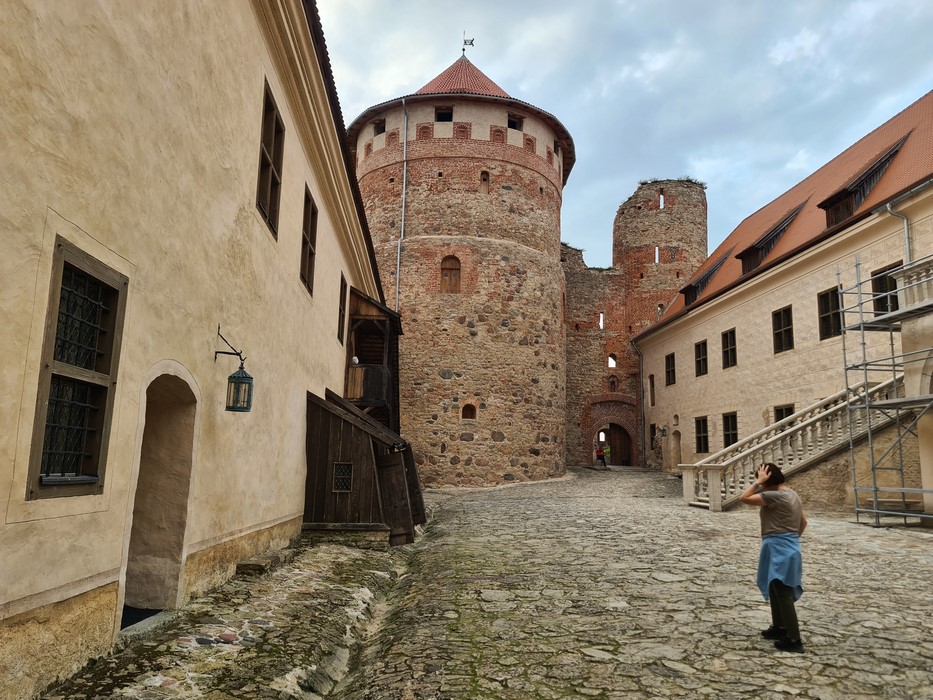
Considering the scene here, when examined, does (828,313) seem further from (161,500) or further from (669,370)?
(161,500)

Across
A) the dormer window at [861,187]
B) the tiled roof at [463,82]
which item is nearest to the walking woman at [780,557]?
the dormer window at [861,187]

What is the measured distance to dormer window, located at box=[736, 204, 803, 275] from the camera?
20.9m

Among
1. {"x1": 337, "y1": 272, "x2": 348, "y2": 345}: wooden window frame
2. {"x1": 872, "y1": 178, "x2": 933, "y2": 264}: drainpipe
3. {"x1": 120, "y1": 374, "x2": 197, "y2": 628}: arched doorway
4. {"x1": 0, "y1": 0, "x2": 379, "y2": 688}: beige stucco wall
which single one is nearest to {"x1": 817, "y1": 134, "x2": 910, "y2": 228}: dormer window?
{"x1": 872, "y1": 178, "x2": 933, "y2": 264}: drainpipe

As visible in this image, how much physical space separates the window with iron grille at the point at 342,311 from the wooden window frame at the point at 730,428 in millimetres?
13741

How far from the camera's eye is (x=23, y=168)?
304cm

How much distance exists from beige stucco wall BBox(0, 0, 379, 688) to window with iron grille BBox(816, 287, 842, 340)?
14244 millimetres

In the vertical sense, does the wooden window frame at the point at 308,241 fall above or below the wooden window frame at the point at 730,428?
above

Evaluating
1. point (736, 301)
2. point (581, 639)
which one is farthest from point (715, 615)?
point (736, 301)

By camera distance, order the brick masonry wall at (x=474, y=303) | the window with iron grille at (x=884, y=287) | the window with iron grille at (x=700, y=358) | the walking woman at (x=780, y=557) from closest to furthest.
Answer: the walking woman at (x=780, y=557), the window with iron grille at (x=884, y=287), the brick masonry wall at (x=474, y=303), the window with iron grille at (x=700, y=358)

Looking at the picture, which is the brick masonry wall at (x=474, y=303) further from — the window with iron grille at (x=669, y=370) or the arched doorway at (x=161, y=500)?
the arched doorway at (x=161, y=500)

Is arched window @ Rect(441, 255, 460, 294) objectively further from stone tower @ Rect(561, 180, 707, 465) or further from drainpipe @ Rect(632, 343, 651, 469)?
drainpipe @ Rect(632, 343, 651, 469)

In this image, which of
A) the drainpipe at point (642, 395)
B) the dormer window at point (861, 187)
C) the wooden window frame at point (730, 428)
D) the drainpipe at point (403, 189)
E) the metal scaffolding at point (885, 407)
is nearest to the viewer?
the metal scaffolding at point (885, 407)

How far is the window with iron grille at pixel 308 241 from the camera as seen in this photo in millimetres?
9688

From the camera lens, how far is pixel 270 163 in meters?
7.50
